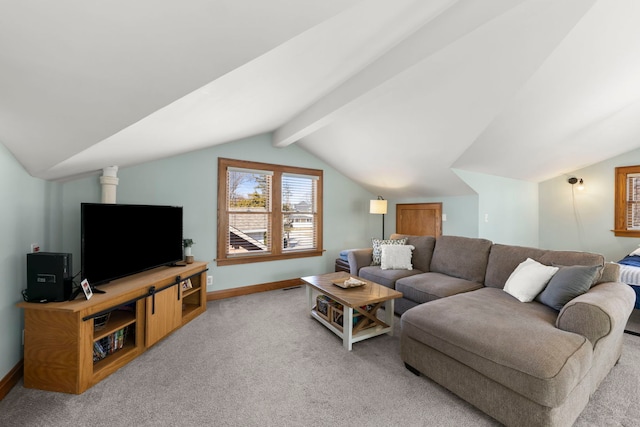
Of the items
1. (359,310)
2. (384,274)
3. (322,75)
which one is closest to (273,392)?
(359,310)

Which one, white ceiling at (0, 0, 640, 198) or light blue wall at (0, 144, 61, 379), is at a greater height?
white ceiling at (0, 0, 640, 198)

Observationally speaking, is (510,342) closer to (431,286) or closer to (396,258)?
(431,286)

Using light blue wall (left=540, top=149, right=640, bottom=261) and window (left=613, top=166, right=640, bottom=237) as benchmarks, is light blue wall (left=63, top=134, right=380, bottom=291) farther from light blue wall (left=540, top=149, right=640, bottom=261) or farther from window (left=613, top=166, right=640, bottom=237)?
window (left=613, top=166, right=640, bottom=237)

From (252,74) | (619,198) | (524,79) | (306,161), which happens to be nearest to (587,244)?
(619,198)

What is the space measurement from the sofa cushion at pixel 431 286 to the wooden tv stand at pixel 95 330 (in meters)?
2.46

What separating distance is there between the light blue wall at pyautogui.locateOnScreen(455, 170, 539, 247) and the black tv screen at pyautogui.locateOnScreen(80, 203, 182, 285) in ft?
12.4

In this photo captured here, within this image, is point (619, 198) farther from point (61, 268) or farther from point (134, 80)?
point (61, 268)

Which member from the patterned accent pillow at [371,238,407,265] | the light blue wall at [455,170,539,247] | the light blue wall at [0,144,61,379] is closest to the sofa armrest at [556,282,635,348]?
the patterned accent pillow at [371,238,407,265]

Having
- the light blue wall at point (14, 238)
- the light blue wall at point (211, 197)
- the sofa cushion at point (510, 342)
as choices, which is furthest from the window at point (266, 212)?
the sofa cushion at point (510, 342)

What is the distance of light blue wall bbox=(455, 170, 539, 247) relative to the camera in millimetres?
4164

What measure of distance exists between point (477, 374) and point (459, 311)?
0.45 meters

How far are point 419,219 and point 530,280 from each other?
2.71m

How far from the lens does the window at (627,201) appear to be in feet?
14.7

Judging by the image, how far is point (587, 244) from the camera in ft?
16.3
